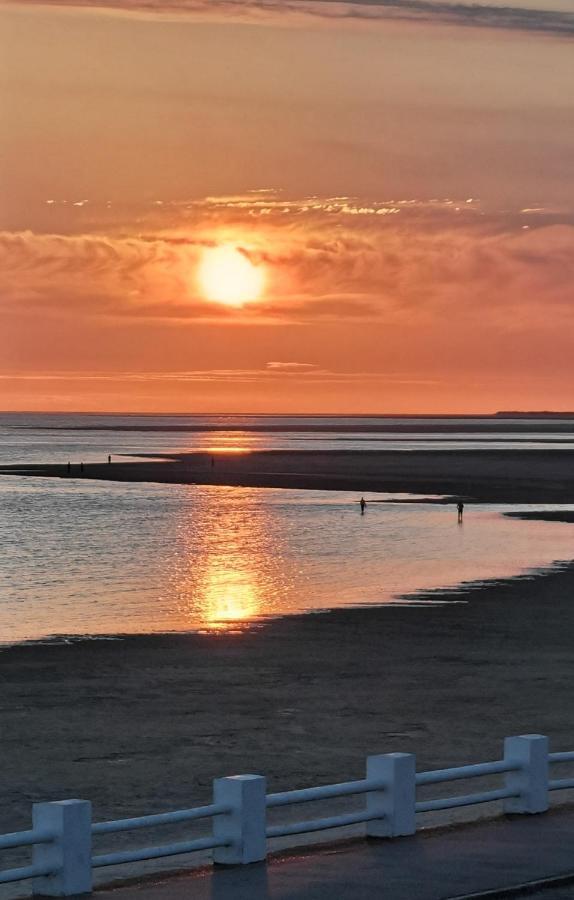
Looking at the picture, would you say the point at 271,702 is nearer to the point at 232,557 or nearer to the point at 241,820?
the point at 241,820

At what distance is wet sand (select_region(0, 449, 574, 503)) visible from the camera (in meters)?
108

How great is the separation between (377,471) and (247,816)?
401ft

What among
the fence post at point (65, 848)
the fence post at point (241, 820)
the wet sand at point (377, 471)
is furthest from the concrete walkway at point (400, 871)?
the wet sand at point (377, 471)

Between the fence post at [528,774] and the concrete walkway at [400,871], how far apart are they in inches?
21.0

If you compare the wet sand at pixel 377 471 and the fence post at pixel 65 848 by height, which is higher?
the wet sand at pixel 377 471

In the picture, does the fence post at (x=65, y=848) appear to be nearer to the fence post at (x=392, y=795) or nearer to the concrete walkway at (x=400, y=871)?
the concrete walkway at (x=400, y=871)

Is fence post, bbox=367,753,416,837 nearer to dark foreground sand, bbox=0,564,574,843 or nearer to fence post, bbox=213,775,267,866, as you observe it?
fence post, bbox=213,775,267,866

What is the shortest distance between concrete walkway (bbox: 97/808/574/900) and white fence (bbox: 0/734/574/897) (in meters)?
0.23

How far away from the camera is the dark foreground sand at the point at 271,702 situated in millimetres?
22219

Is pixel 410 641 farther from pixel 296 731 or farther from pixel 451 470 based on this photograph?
pixel 451 470

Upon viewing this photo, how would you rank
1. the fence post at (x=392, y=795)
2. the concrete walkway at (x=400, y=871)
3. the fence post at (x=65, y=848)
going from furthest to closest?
the fence post at (x=392, y=795) → the concrete walkway at (x=400, y=871) → the fence post at (x=65, y=848)

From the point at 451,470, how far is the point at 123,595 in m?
90.8

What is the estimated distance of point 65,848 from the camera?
41.5 ft

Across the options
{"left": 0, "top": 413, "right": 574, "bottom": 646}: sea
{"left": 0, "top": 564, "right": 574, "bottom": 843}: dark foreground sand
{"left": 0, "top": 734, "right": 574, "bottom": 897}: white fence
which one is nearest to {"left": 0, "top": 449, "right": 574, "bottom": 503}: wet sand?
{"left": 0, "top": 413, "right": 574, "bottom": 646}: sea
